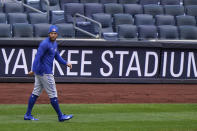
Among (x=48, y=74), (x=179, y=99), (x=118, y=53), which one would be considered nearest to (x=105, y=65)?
(x=118, y=53)

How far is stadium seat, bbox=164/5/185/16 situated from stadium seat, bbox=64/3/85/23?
3.34 metres

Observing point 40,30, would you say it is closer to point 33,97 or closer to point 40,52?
point 33,97

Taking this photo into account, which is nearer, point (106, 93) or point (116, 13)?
point (106, 93)

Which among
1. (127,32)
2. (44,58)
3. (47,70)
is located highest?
(44,58)

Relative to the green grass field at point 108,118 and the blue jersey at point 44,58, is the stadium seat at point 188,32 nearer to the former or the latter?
the green grass field at point 108,118

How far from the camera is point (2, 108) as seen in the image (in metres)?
11.5

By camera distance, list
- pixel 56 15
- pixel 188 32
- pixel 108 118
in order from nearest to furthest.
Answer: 1. pixel 108 118
2. pixel 56 15
3. pixel 188 32

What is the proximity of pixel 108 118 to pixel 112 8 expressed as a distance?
9.14m

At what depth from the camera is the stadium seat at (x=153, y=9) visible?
19.5 m

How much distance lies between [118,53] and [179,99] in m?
2.66

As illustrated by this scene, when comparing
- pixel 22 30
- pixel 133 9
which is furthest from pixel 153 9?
pixel 22 30

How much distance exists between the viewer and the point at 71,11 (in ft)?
59.5

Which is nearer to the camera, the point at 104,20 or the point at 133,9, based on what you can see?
the point at 104,20

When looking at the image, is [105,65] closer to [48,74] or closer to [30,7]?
[30,7]
